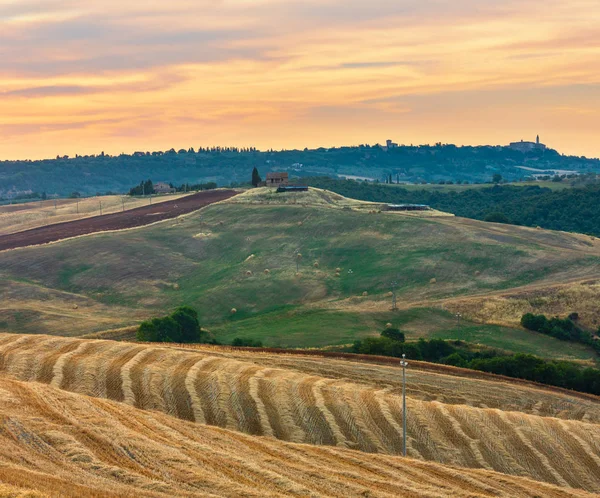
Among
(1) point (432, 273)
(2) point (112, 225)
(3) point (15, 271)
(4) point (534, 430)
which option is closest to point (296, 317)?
(1) point (432, 273)

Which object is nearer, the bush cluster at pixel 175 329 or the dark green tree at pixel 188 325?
the bush cluster at pixel 175 329

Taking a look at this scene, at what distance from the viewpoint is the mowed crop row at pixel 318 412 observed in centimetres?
5328

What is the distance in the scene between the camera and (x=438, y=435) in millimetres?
55406

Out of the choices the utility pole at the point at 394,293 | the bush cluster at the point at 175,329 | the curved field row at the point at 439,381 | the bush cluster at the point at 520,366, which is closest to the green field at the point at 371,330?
the utility pole at the point at 394,293

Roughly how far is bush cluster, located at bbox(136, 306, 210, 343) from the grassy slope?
499 centimetres

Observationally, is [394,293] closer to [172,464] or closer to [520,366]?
[520,366]

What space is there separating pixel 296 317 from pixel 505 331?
98.8 feet

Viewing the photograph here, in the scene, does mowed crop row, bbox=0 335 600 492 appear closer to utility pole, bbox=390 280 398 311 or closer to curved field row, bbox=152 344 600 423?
curved field row, bbox=152 344 600 423

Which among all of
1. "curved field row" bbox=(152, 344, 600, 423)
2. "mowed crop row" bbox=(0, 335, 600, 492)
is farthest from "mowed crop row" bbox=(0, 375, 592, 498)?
"curved field row" bbox=(152, 344, 600, 423)

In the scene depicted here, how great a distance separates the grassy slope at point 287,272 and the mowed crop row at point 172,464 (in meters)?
57.6

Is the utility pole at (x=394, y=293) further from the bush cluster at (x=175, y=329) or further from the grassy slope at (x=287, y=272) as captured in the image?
the bush cluster at (x=175, y=329)

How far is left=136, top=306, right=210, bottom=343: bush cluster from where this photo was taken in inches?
4222

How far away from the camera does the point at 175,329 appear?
109625 millimetres

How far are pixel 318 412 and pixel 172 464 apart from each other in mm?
17774
